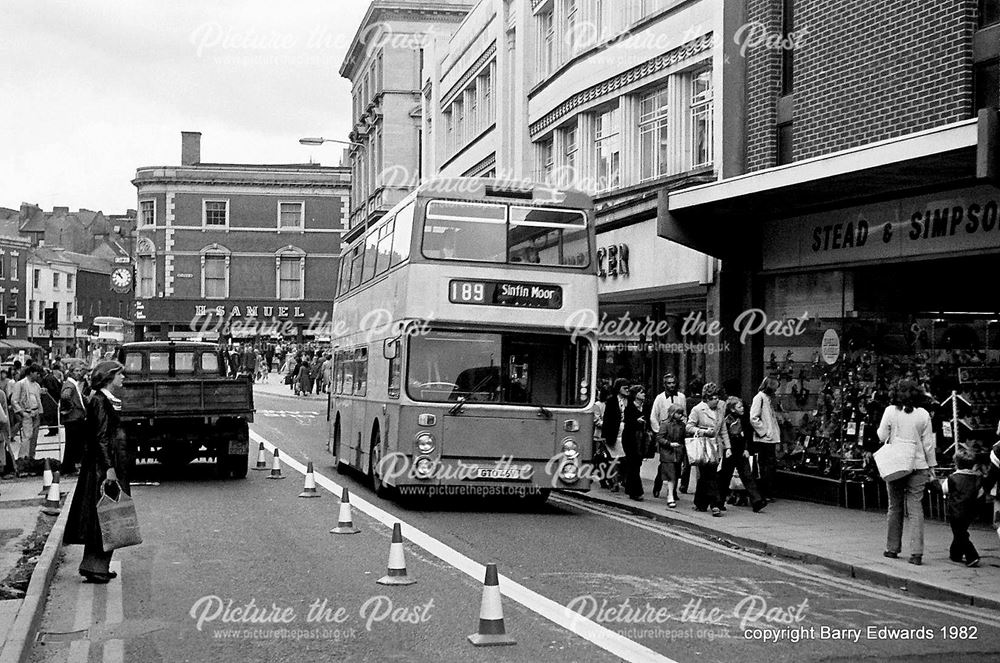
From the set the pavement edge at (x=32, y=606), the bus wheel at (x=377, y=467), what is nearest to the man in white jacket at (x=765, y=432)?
the bus wheel at (x=377, y=467)

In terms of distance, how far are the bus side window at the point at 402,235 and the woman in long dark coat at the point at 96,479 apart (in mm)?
6060

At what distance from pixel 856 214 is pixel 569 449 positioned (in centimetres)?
524

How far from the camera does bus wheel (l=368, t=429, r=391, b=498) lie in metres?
16.7

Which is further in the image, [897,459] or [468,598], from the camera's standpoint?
[897,459]

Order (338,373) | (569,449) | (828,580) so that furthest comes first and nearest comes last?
(338,373), (569,449), (828,580)

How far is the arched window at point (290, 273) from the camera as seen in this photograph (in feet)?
248

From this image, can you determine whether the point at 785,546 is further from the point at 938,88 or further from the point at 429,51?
the point at 429,51

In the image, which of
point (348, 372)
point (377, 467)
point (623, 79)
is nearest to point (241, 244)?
point (623, 79)

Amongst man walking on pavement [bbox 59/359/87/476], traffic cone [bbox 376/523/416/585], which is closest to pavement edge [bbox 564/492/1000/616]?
traffic cone [bbox 376/523/416/585]

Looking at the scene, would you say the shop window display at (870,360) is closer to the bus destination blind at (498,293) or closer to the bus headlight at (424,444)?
the bus destination blind at (498,293)

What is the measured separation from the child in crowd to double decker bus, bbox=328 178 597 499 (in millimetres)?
5250

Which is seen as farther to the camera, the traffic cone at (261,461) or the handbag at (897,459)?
the traffic cone at (261,461)

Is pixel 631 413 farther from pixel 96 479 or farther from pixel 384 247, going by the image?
pixel 96 479

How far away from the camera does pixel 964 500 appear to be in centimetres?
1128
